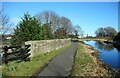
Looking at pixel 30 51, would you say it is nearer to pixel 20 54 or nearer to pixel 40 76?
pixel 20 54

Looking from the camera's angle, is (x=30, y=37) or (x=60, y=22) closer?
(x=30, y=37)

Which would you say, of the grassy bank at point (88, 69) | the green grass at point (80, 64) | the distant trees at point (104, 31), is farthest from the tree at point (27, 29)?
the distant trees at point (104, 31)

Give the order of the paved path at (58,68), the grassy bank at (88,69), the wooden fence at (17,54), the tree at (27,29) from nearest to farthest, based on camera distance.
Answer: the paved path at (58,68), the grassy bank at (88,69), the wooden fence at (17,54), the tree at (27,29)

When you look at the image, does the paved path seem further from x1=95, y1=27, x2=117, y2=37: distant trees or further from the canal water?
x1=95, y1=27, x2=117, y2=37: distant trees

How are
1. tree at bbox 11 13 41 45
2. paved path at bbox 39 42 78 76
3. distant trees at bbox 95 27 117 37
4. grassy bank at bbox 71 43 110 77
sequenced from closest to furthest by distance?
paved path at bbox 39 42 78 76, grassy bank at bbox 71 43 110 77, tree at bbox 11 13 41 45, distant trees at bbox 95 27 117 37

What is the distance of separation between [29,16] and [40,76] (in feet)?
46.0

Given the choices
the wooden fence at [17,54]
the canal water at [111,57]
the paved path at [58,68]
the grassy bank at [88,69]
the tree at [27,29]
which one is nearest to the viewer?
the paved path at [58,68]

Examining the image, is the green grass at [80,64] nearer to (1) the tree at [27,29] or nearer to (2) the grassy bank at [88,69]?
(2) the grassy bank at [88,69]

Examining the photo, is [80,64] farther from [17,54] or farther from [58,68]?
[17,54]

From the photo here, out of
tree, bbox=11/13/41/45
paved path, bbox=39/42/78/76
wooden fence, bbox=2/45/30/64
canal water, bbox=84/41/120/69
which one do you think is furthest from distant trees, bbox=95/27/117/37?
wooden fence, bbox=2/45/30/64

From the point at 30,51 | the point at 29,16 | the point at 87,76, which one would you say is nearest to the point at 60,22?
the point at 29,16

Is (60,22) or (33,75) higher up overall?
(60,22)

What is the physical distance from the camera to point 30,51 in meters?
14.7

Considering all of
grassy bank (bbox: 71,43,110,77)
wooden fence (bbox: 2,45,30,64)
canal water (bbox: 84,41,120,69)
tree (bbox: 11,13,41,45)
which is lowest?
canal water (bbox: 84,41,120,69)
